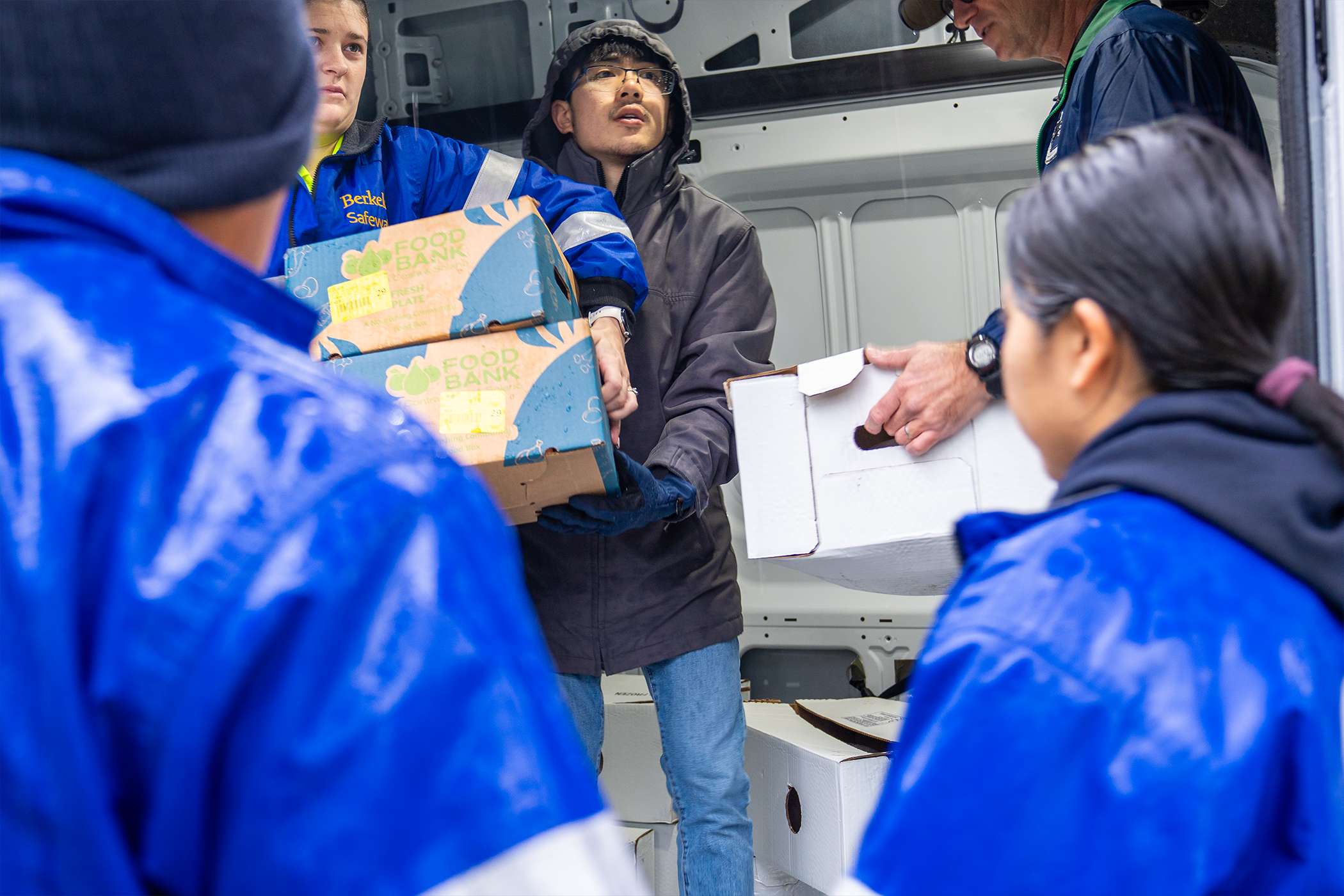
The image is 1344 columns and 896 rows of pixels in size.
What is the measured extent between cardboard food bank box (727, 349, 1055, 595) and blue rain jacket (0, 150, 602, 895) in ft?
4.49

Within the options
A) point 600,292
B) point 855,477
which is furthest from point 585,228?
point 855,477

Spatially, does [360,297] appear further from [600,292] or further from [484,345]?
[600,292]

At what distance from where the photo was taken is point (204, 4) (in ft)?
1.89

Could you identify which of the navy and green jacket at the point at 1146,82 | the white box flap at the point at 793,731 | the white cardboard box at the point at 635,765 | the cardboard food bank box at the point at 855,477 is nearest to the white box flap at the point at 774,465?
the cardboard food bank box at the point at 855,477

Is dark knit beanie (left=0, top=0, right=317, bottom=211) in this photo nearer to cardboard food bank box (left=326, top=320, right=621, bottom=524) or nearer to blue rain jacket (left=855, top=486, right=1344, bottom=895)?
blue rain jacket (left=855, top=486, right=1344, bottom=895)

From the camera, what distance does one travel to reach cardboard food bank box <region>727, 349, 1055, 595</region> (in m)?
1.77

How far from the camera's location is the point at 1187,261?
82 cm

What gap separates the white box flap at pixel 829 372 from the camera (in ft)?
5.95

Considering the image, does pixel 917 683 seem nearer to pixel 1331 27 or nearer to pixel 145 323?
pixel 145 323

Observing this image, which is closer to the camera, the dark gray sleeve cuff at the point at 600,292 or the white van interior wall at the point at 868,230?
the dark gray sleeve cuff at the point at 600,292

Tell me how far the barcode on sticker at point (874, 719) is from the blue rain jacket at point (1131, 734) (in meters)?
1.92

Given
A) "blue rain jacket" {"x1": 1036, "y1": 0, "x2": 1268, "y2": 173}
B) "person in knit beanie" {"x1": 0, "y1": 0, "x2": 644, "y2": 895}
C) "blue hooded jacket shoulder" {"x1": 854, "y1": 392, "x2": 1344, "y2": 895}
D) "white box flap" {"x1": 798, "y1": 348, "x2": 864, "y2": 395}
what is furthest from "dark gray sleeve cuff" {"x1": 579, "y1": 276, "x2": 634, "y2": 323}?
"person in knit beanie" {"x1": 0, "y1": 0, "x2": 644, "y2": 895}

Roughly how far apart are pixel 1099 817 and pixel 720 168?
117 inches

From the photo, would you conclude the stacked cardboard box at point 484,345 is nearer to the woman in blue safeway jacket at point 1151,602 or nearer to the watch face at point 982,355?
the watch face at point 982,355
